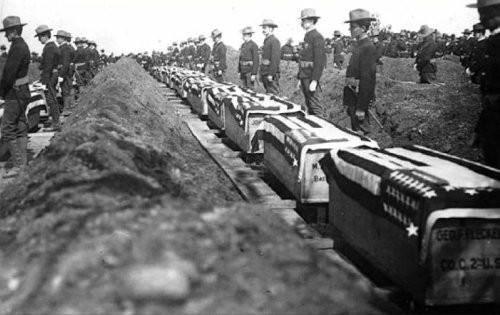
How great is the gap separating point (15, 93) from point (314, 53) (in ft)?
15.6

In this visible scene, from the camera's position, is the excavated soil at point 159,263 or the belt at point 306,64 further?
the belt at point 306,64

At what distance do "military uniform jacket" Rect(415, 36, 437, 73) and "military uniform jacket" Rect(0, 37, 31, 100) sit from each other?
517 inches

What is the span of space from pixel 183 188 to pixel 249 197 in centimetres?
233

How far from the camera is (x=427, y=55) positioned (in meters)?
18.8

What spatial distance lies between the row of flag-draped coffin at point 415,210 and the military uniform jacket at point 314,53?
4.64 meters

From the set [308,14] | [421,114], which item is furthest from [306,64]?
[421,114]

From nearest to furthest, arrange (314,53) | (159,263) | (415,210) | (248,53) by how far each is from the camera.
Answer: (159,263) < (415,210) < (314,53) < (248,53)

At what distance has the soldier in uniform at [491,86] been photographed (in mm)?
4832

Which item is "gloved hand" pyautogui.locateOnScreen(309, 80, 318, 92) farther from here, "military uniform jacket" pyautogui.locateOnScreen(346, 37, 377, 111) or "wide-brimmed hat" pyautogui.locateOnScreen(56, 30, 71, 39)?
"wide-brimmed hat" pyautogui.locateOnScreen(56, 30, 71, 39)

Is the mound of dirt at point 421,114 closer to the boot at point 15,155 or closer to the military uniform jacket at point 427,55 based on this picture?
the military uniform jacket at point 427,55

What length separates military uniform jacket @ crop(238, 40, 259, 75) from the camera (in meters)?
14.8

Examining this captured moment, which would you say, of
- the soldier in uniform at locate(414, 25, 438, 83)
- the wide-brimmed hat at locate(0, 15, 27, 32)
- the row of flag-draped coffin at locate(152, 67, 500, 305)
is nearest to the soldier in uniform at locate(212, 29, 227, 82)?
the soldier in uniform at locate(414, 25, 438, 83)

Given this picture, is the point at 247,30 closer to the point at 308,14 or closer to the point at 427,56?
the point at 308,14

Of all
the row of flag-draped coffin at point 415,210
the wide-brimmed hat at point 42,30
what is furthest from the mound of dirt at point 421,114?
the wide-brimmed hat at point 42,30
